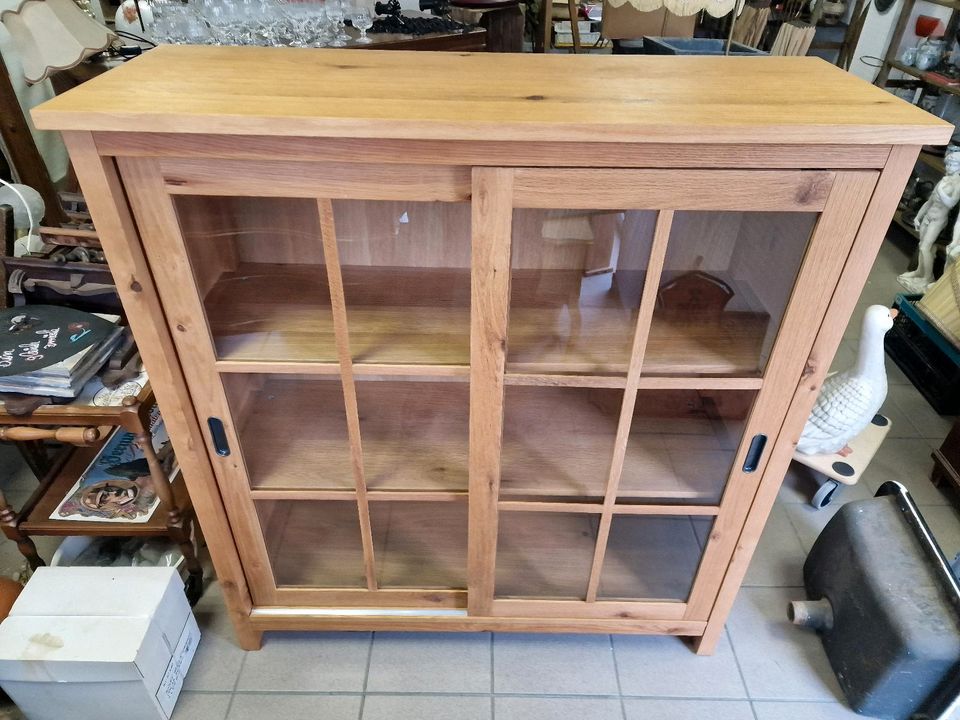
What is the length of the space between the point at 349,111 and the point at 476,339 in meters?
0.37

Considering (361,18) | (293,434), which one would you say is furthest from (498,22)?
(293,434)

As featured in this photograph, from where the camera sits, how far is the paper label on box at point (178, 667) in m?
1.29

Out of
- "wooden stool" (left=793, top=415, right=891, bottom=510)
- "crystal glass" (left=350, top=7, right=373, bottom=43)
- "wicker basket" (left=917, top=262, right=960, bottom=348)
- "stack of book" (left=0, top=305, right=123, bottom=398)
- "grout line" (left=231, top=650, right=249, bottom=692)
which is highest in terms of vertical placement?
"crystal glass" (left=350, top=7, right=373, bottom=43)

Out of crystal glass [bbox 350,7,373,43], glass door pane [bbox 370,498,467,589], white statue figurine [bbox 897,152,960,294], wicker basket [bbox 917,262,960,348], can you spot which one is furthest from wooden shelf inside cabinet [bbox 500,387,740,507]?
white statue figurine [bbox 897,152,960,294]

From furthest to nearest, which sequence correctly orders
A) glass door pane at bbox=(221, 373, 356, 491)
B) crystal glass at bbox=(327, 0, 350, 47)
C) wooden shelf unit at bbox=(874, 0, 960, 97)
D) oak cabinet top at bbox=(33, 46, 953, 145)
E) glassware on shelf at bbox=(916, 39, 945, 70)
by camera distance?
1. glassware on shelf at bbox=(916, 39, 945, 70)
2. wooden shelf unit at bbox=(874, 0, 960, 97)
3. crystal glass at bbox=(327, 0, 350, 47)
4. glass door pane at bbox=(221, 373, 356, 491)
5. oak cabinet top at bbox=(33, 46, 953, 145)

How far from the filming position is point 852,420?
167 cm

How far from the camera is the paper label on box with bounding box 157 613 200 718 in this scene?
1.29m

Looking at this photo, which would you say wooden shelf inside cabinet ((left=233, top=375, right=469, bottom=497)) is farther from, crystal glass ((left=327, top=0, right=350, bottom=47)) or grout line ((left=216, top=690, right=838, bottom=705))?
crystal glass ((left=327, top=0, right=350, bottom=47))

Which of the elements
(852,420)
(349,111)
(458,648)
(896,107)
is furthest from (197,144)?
(852,420)

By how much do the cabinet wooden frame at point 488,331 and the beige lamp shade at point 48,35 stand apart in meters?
0.85

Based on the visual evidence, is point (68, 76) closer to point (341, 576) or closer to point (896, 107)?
point (341, 576)

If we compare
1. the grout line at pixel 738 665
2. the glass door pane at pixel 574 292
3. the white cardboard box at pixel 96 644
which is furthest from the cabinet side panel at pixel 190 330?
the grout line at pixel 738 665

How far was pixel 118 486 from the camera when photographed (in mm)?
1467

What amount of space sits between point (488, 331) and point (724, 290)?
40 centimetres
